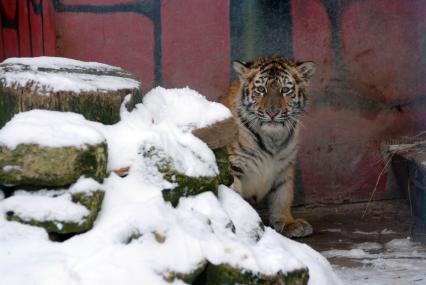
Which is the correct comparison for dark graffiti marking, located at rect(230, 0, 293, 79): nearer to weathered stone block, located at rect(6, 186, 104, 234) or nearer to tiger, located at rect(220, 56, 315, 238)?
tiger, located at rect(220, 56, 315, 238)

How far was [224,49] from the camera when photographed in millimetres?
5484

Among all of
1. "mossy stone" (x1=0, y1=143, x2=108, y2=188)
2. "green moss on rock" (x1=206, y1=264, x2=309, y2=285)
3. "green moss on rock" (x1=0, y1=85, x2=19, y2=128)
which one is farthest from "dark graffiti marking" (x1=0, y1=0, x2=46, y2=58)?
"green moss on rock" (x1=206, y1=264, x2=309, y2=285)

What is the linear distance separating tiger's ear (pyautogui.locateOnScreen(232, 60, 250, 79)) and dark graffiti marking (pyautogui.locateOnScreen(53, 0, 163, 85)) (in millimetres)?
593

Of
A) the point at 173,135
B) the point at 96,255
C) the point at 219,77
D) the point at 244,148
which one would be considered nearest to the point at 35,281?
the point at 96,255

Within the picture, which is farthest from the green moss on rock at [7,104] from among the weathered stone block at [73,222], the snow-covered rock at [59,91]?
the weathered stone block at [73,222]

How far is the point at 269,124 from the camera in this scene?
16.7ft

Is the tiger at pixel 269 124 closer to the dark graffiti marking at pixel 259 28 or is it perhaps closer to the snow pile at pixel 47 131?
the dark graffiti marking at pixel 259 28

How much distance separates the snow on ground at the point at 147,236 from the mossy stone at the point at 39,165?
0.07 m

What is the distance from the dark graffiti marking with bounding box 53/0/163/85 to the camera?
518 centimetres

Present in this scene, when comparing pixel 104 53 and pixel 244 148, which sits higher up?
pixel 104 53

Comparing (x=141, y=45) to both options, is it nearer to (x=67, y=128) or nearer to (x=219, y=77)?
A: (x=219, y=77)

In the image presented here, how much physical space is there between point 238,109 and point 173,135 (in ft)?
6.24

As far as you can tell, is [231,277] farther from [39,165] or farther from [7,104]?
[7,104]

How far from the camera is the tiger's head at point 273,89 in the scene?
5039 millimetres
